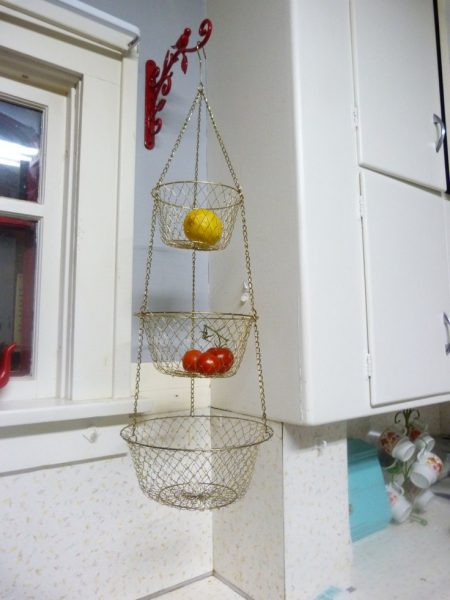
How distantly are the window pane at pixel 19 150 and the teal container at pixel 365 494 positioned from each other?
1.15m

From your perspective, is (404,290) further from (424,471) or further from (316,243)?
(424,471)

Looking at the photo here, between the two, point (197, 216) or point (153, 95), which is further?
point (153, 95)

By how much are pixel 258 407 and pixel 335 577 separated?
44cm

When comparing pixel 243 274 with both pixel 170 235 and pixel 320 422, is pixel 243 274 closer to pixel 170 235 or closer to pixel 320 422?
pixel 170 235

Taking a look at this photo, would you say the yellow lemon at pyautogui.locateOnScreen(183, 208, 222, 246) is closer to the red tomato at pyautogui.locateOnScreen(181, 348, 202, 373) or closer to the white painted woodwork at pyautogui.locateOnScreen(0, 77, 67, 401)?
the red tomato at pyautogui.locateOnScreen(181, 348, 202, 373)

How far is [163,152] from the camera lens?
45.6 inches

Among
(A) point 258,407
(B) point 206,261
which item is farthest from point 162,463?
(B) point 206,261

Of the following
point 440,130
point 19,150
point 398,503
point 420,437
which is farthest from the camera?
point 420,437

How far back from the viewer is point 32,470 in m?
0.89

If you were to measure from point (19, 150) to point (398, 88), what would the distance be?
98 cm

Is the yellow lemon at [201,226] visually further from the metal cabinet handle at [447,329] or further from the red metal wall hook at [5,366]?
the metal cabinet handle at [447,329]

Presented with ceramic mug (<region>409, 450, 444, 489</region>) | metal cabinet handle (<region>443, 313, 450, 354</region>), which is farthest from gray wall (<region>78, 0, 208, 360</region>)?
ceramic mug (<region>409, 450, 444, 489</region>)

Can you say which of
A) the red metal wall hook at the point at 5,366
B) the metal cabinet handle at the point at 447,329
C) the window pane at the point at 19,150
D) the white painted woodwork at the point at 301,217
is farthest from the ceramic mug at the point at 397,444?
the window pane at the point at 19,150

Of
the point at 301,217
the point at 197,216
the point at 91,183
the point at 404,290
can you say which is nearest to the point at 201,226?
the point at 197,216
